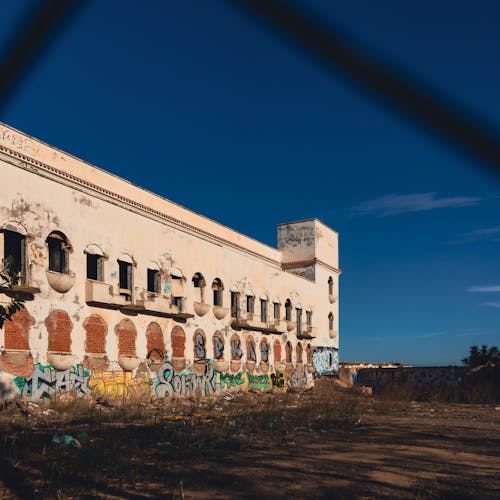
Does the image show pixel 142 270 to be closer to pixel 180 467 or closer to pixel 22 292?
pixel 22 292

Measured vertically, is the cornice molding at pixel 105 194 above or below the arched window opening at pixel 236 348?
above

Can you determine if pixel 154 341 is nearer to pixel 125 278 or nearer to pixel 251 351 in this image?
pixel 125 278

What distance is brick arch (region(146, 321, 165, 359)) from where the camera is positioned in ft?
66.7

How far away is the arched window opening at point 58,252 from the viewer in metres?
16.9

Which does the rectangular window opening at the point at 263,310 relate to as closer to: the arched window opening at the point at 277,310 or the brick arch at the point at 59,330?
the arched window opening at the point at 277,310

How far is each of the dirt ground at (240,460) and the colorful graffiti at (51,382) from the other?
1365 mm

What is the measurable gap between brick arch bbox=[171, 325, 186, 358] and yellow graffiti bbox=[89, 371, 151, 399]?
2.26 m

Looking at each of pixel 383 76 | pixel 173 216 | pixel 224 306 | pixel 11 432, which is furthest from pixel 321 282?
pixel 383 76

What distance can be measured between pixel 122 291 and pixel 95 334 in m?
2.05

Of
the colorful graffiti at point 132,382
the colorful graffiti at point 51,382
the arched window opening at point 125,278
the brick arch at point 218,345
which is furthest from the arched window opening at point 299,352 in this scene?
the colorful graffiti at point 51,382

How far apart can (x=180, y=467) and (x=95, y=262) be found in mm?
11777

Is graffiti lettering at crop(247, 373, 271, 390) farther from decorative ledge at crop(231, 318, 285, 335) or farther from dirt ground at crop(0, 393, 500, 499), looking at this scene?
dirt ground at crop(0, 393, 500, 499)

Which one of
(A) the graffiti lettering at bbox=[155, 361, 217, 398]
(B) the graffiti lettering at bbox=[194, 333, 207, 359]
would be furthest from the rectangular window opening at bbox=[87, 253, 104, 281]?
(B) the graffiti lettering at bbox=[194, 333, 207, 359]

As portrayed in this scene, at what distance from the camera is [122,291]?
63.4ft
